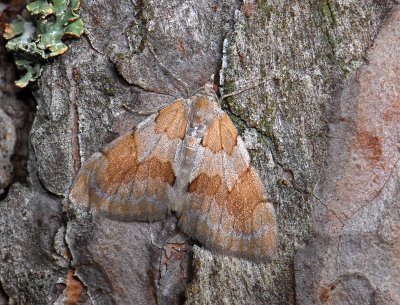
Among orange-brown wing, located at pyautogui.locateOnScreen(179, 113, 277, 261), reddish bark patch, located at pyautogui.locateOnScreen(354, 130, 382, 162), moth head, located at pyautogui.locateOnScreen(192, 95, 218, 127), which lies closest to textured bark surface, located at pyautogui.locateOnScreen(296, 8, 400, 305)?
reddish bark patch, located at pyautogui.locateOnScreen(354, 130, 382, 162)

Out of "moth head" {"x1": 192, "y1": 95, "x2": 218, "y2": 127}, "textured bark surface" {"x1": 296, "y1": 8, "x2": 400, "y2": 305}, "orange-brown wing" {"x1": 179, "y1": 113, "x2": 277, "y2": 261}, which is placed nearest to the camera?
"textured bark surface" {"x1": 296, "y1": 8, "x2": 400, "y2": 305}

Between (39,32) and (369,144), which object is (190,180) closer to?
(369,144)

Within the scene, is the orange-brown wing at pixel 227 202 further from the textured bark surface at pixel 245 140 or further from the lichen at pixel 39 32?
the lichen at pixel 39 32

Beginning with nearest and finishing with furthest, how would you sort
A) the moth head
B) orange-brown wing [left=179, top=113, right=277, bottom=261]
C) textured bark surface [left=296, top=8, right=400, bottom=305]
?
textured bark surface [left=296, top=8, right=400, bottom=305] < orange-brown wing [left=179, top=113, right=277, bottom=261] < the moth head

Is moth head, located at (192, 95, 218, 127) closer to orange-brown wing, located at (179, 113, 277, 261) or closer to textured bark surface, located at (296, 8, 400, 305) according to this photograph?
orange-brown wing, located at (179, 113, 277, 261)

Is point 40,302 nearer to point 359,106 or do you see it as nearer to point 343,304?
point 343,304

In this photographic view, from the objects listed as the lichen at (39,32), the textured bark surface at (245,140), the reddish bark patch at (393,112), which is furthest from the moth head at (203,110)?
the reddish bark patch at (393,112)

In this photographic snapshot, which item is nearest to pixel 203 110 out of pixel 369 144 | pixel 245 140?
pixel 245 140
